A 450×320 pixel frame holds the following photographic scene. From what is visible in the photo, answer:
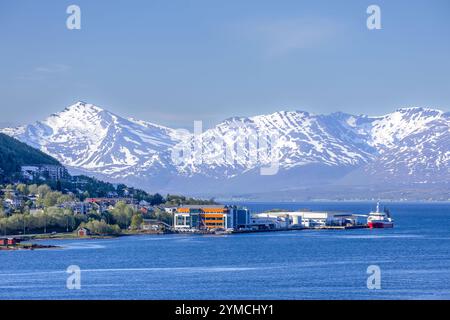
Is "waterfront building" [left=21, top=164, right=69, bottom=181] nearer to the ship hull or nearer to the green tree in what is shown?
the green tree

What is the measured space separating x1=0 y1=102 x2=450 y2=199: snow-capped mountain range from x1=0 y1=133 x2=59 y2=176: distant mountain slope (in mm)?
75129

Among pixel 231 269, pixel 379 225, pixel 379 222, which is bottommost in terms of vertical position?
pixel 231 269

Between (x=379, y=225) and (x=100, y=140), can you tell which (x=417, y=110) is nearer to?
(x=100, y=140)

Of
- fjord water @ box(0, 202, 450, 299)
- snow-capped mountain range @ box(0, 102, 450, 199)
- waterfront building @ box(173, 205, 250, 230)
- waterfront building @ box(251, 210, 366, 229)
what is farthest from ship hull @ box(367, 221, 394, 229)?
snow-capped mountain range @ box(0, 102, 450, 199)

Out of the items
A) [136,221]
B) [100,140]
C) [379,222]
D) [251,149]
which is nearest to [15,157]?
[136,221]

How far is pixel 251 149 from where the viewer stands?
537 feet

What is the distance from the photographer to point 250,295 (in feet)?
43.4

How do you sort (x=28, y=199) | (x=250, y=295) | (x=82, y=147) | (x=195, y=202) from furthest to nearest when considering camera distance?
(x=82, y=147) → (x=195, y=202) → (x=28, y=199) → (x=250, y=295)

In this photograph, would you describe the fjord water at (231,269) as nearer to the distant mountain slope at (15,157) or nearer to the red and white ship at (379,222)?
the red and white ship at (379,222)

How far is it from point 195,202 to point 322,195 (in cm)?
7388

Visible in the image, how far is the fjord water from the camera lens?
13711 millimetres

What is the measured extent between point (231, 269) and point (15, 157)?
30997 millimetres

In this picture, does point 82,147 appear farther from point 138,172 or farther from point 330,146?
point 330,146
